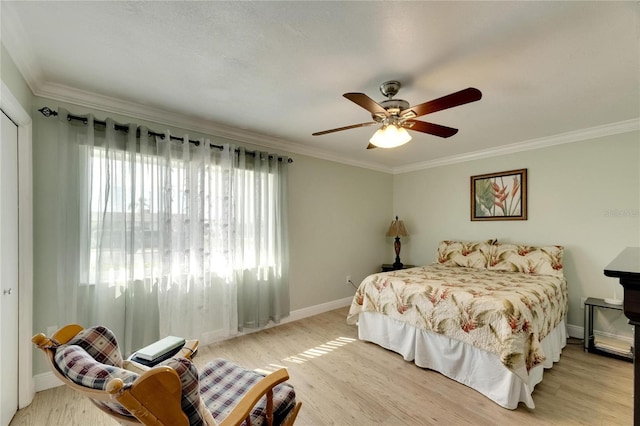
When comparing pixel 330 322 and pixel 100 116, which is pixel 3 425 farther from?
pixel 330 322

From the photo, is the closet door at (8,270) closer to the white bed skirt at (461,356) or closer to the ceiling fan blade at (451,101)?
the ceiling fan blade at (451,101)

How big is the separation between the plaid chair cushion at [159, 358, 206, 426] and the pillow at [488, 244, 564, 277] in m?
3.64

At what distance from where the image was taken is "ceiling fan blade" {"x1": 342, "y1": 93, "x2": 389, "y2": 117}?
172 centimetres

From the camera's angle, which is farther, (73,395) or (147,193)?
(147,193)

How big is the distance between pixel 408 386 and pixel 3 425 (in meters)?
2.69

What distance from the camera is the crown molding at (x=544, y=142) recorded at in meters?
2.92

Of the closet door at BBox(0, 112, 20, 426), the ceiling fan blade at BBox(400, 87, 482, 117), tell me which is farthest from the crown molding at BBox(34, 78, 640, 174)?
→ the ceiling fan blade at BBox(400, 87, 482, 117)

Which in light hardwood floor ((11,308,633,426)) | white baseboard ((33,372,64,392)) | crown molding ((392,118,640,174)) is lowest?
light hardwood floor ((11,308,633,426))

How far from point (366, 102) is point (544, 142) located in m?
2.96

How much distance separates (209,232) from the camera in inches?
114

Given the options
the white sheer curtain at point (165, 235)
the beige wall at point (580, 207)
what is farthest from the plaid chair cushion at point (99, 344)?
the beige wall at point (580, 207)

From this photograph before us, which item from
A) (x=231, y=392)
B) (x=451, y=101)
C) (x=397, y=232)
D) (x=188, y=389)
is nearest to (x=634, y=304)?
(x=188, y=389)

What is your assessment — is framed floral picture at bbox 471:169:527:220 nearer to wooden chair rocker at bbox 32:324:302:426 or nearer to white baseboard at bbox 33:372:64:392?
wooden chair rocker at bbox 32:324:302:426

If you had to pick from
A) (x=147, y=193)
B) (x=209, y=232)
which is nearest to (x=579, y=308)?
(x=209, y=232)
